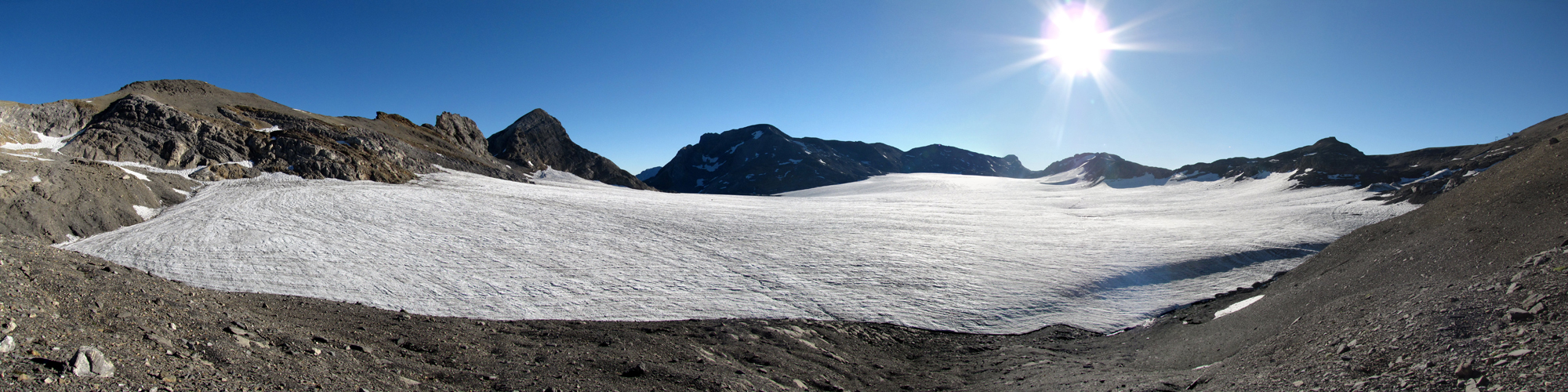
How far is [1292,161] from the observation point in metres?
75.4

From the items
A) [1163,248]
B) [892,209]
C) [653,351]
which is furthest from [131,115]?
[1163,248]

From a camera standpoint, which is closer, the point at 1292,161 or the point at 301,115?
the point at 301,115

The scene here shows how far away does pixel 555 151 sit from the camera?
82.6 meters

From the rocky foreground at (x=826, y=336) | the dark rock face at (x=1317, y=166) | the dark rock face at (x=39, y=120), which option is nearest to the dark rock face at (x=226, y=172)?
the rocky foreground at (x=826, y=336)

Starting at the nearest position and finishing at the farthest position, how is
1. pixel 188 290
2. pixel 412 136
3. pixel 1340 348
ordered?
pixel 1340 348 → pixel 188 290 → pixel 412 136

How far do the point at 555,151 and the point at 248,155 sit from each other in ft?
160

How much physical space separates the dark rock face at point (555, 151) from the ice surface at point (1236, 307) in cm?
6971

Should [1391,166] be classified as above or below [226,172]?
above

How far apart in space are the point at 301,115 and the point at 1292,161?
119 m

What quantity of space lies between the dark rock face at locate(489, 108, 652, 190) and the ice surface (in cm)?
6971

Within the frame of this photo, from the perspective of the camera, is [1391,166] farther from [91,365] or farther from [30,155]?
[30,155]

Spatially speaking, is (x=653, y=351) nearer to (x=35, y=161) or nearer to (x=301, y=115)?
(x=35, y=161)

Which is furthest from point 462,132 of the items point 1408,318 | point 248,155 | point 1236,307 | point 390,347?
point 1408,318

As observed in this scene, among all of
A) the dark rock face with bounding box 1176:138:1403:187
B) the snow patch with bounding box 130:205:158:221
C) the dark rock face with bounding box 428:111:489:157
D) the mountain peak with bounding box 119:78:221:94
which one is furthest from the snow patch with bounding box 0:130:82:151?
the dark rock face with bounding box 1176:138:1403:187
